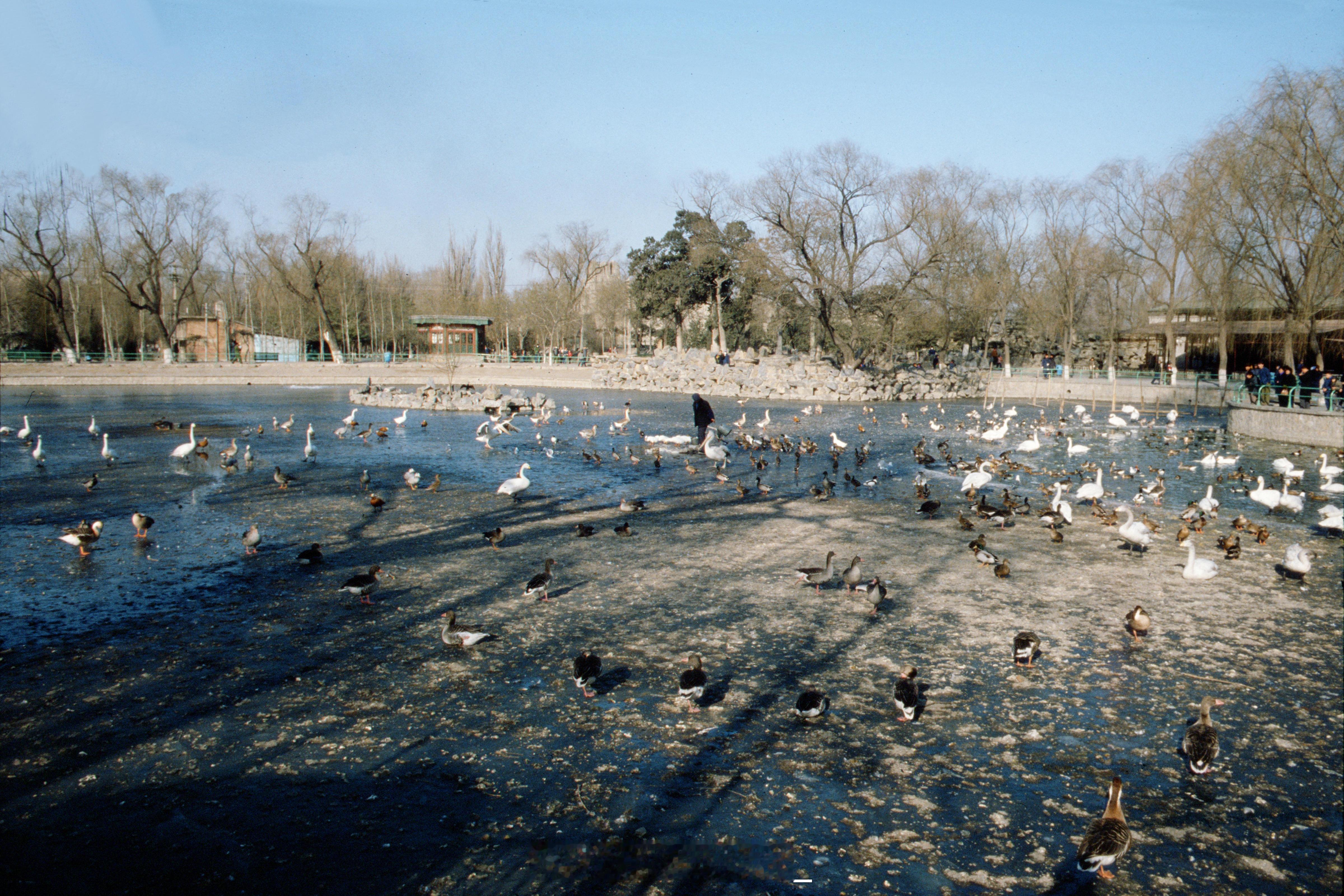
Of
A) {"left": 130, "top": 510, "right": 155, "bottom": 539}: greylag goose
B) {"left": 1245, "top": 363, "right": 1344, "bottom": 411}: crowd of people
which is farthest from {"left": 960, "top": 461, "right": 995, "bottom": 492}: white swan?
{"left": 1245, "top": 363, "right": 1344, "bottom": 411}: crowd of people

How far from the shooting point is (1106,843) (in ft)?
12.4

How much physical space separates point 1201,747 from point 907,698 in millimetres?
1678

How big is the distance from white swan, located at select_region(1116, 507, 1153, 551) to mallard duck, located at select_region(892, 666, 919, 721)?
579 centimetres

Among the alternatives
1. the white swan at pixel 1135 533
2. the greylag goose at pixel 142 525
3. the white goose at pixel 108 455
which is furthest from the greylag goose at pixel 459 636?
the white goose at pixel 108 455

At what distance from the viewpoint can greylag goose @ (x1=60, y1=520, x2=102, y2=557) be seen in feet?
30.1

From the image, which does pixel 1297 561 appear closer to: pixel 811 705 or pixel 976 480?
pixel 976 480

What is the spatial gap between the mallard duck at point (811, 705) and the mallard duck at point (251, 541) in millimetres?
6869

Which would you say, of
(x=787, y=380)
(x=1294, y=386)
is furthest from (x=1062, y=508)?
(x=787, y=380)

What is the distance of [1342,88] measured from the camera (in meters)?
24.0

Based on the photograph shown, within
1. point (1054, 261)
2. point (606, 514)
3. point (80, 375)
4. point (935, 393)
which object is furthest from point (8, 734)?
point (1054, 261)

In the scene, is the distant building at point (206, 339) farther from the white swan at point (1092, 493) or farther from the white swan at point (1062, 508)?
the white swan at point (1062, 508)

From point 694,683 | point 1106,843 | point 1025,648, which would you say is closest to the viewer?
point 1106,843

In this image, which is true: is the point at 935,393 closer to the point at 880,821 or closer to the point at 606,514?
the point at 606,514

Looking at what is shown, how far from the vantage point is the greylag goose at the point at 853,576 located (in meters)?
8.09
